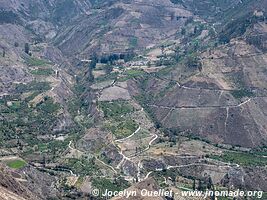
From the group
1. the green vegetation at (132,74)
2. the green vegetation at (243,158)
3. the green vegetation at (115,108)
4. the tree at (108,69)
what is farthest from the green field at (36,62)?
the green vegetation at (243,158)

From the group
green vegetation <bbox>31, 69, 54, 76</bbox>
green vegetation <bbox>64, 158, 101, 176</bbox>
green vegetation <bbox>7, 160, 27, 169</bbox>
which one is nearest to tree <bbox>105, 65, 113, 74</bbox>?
green vegetation <bbox>31, 69, 54, 76</bbox>

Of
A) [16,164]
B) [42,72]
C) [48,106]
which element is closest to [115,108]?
[48,106]

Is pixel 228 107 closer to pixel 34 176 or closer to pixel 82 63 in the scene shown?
pixel 34 176

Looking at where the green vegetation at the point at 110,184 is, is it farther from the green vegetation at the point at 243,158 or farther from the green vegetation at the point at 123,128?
the green vegetation at the point at 243,158

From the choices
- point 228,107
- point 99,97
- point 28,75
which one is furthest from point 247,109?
point 28,75

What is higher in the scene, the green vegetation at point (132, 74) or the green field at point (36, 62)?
the green vegetation at point (132, 74)

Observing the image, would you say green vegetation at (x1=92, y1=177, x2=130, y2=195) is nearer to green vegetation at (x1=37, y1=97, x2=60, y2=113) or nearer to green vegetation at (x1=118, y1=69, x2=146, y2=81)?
green vegetation at (x1=37, y1=97, x2=60, y2=113)

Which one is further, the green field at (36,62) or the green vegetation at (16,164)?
the green field at (36,62)
